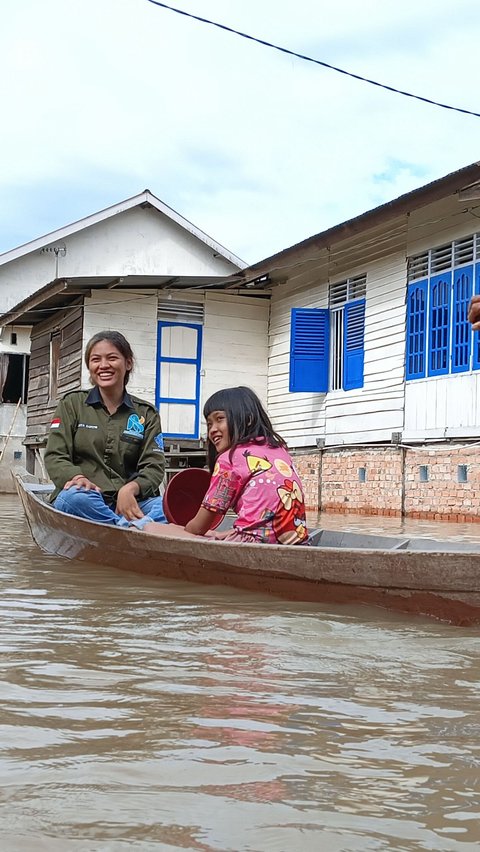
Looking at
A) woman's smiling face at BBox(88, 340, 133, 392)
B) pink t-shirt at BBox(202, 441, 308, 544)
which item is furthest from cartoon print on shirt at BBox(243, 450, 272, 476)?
woman's smiling face at BBox(88, 340, 133, 392)

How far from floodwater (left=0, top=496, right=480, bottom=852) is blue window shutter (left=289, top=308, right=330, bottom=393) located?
11.1m

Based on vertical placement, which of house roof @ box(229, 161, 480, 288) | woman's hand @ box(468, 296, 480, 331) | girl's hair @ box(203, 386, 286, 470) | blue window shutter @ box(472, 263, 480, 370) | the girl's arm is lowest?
the girl's arm

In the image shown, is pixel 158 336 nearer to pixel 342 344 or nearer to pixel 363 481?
pixel 342 344

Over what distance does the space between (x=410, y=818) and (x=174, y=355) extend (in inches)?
596

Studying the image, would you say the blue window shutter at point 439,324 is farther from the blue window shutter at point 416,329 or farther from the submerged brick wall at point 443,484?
the submerged brick wall at point 443,484

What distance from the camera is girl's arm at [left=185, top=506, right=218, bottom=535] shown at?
5.00m

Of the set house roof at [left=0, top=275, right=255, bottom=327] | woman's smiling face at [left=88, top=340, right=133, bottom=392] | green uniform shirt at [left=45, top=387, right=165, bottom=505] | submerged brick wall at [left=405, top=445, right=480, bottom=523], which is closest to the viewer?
woman's smiling face at [left=88, top=340, right=133, bottom=392]

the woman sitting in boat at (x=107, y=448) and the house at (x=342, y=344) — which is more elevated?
the house at (x=342, y=344)

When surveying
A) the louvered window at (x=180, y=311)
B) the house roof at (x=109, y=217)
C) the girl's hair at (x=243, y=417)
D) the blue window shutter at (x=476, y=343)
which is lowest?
the girl's hair at (x=243, y=417)

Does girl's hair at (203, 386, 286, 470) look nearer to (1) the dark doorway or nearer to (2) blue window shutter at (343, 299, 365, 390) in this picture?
(2) blue window shutter at (343, 299, 365, 390)

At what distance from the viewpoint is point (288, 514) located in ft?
15.6

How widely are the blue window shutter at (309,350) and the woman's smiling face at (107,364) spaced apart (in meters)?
9.14

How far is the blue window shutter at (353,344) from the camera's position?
1426 cm

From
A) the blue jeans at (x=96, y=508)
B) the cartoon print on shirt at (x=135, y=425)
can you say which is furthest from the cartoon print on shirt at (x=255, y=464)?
the cartoon print on shirt at (x=135, y=425)
